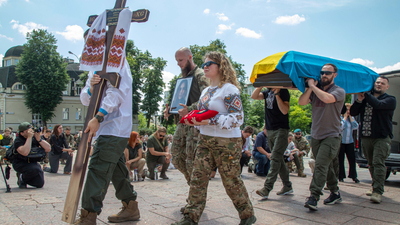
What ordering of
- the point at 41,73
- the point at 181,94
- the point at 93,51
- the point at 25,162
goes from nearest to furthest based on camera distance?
the point at 93,51, the point at 181,94, the point at 25,162, the point at 41,73

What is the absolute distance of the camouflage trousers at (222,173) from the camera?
294cm

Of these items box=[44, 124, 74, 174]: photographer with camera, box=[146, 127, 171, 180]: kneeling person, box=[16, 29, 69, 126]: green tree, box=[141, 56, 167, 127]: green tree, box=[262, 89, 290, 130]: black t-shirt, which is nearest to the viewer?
box=[262, 89, 290, 130]: black t-shirt

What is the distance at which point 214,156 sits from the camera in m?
3.01

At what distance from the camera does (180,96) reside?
152 inches

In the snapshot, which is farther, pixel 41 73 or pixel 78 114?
pixel 78 114

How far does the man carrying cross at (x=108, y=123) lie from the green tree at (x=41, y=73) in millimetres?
46113

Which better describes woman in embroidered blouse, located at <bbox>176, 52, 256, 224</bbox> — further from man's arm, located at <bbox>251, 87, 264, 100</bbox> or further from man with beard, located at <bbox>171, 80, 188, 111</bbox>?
man's arm, located at <bbox>251, 87, 264, 100</bbox>

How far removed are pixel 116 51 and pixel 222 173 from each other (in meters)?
1.74

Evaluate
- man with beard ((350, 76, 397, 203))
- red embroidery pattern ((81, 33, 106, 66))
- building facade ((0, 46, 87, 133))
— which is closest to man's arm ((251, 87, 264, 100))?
man with beard ((350, 76, 397, 203))

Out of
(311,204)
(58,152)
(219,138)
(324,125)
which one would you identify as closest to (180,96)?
(219,138)

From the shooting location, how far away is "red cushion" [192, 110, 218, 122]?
2820mm

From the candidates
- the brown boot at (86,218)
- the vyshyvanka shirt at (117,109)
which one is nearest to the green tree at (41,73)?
Answer: the vyshyvanka shirt at (117,109)

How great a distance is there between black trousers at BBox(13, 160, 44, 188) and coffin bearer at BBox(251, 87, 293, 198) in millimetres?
4541

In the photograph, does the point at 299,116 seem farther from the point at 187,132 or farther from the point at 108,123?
the point at 108,123
